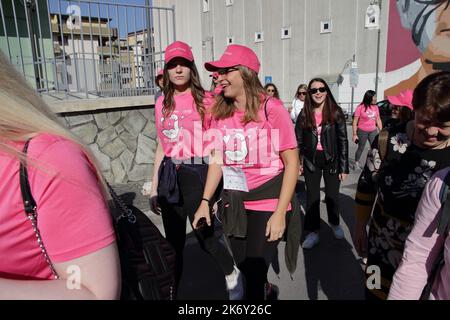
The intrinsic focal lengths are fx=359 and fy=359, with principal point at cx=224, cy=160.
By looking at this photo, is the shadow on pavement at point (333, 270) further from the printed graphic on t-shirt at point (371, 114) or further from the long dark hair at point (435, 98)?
the printed graphic on t-shirt at point (371, 114)

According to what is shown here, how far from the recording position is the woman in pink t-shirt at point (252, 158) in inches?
87.8

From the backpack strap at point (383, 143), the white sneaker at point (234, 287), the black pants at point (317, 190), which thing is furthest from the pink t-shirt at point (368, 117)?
the backpack strap at point (383, 143)

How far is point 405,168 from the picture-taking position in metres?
1.82

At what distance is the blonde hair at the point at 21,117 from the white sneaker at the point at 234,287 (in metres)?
2.22

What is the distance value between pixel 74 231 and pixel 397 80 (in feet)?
82.4

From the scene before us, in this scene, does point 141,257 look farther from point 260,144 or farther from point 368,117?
point 368,117

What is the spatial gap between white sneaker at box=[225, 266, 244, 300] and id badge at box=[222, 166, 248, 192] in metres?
0.99

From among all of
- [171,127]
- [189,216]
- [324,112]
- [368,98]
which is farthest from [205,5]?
[189,216]

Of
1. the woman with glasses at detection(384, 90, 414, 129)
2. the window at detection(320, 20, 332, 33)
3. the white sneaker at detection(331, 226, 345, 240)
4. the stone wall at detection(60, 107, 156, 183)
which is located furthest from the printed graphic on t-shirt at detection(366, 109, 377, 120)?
the window at detection(320, 20, 332, 33)

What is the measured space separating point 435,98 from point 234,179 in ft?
Answer: 3.93

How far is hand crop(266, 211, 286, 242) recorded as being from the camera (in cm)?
220

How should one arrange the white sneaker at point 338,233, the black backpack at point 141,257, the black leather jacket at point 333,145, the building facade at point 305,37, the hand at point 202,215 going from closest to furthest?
the black backpack at point 141,257 → the hand at point 202,215 → the black leather jacket at point 333,145 → the white sneaker at point 338,233 → the building facade at point 305,37

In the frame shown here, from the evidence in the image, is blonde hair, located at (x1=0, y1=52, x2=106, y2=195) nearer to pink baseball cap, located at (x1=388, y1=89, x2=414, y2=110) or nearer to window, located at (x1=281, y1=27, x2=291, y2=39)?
pink baseball cap, located at (x1=388, y1=89, x2=414, y2=110)
